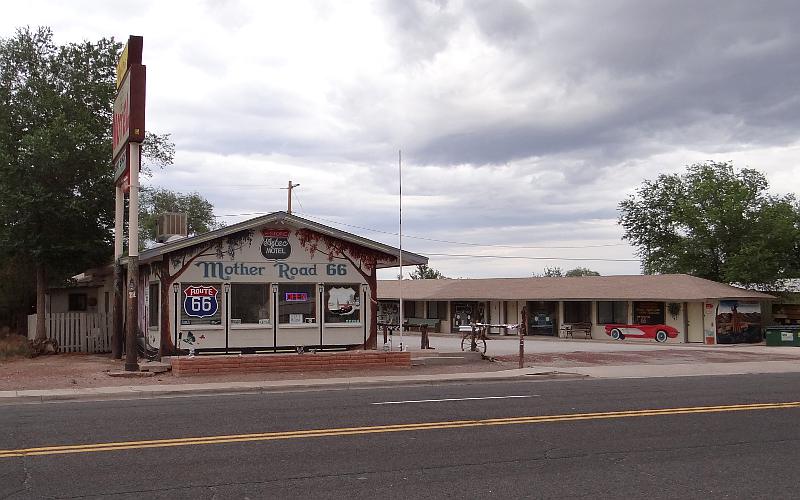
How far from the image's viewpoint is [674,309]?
1602 inches

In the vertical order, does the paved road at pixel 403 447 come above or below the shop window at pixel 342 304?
below

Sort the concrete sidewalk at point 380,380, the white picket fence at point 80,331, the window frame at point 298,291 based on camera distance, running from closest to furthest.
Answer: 1. the concrete sidewalk at point 380,380
2. the window frame at point 298,291
3. the white picket fence at point 80,331

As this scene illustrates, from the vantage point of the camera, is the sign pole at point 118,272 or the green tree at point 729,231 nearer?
the sign pole at point 118,272

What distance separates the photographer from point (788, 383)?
62.5 feet

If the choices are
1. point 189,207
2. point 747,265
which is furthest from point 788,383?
point 189,207

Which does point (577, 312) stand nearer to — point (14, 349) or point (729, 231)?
point (729, 231)

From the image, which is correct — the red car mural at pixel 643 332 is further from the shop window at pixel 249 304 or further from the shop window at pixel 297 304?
the shop window at pixel 249 304

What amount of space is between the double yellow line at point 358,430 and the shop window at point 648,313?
27714mm

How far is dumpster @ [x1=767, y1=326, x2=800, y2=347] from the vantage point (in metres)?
37.7

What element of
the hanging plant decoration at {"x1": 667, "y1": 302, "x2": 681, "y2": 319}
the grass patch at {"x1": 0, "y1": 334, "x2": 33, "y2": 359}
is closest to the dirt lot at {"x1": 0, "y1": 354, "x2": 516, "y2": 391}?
the grass patch at {"x1": 0, "y1": 334, "x2": 33, "y2": 359}

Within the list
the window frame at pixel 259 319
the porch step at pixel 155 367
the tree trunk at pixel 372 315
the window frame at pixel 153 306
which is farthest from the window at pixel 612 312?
the porch step at pixel 155 367

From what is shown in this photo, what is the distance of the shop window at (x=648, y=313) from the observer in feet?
136

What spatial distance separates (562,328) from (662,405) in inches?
1227

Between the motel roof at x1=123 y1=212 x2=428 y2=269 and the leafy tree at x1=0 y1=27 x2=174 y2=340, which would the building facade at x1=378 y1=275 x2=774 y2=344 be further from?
the leafy tree at x1=0 y1=27 x2=174 y2=340
